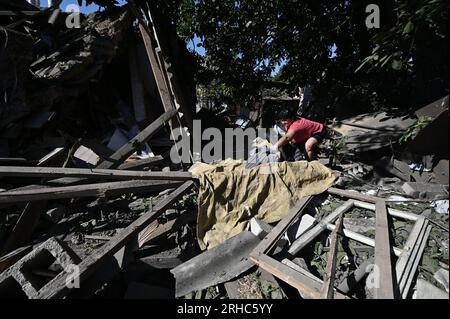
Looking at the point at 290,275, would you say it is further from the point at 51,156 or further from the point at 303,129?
the point at 51,156

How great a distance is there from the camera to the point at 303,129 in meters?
4.54

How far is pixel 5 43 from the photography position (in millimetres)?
4379

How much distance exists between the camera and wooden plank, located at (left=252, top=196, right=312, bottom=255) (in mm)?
2636

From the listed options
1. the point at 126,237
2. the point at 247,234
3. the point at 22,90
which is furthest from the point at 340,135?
the point at 22,90

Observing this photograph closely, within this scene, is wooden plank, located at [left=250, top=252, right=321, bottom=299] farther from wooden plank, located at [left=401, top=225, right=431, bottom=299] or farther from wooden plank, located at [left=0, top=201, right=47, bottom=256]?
wooden plank, located at [left=0, top=201, right=47, bottom=256]

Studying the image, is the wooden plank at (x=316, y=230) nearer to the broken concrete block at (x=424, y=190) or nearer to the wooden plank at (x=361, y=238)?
the wooden plank at (x=361, y=238)

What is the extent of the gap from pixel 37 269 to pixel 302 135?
366 centimetres

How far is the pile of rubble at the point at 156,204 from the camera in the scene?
2373mm

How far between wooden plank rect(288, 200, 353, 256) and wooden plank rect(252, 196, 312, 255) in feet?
0.54

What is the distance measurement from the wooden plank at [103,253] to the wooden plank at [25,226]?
116 centimetres

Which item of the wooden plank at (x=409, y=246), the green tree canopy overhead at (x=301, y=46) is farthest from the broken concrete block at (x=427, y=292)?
the green tree canopy overhead at (x=301, y=46)
